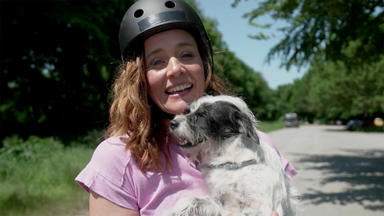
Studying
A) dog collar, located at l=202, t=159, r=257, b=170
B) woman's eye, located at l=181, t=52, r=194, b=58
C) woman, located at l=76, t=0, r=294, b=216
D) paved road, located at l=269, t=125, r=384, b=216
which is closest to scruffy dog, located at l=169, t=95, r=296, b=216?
dog collar, located at l=202, t=159, r=257, b=170

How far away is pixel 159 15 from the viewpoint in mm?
2512

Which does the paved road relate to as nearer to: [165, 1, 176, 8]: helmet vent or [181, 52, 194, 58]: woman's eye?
[181, 52, 194, 58]: woman's eye

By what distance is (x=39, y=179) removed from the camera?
27.3 ft

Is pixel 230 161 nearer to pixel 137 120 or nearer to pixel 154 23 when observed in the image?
pixel 137 120

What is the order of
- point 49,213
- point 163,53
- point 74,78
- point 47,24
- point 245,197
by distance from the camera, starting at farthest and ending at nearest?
point 74,78 < point 47,24 < point 49,213 < point 163,53 < point 245,197

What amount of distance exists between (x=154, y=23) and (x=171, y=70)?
371 mm

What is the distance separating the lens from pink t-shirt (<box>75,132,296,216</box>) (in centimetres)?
205

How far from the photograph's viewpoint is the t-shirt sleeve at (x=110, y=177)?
6.69 feet

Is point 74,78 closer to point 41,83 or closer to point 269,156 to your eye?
point 41,83

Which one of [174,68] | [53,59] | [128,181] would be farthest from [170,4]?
[53,59]

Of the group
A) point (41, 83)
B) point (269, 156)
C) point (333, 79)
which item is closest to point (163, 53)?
point (269, 156)

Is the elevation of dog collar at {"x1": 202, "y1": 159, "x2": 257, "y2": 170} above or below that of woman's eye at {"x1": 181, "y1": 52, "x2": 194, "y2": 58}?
below

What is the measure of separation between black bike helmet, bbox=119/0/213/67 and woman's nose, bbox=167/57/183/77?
262mm

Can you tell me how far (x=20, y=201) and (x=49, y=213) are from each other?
694 millimetres
